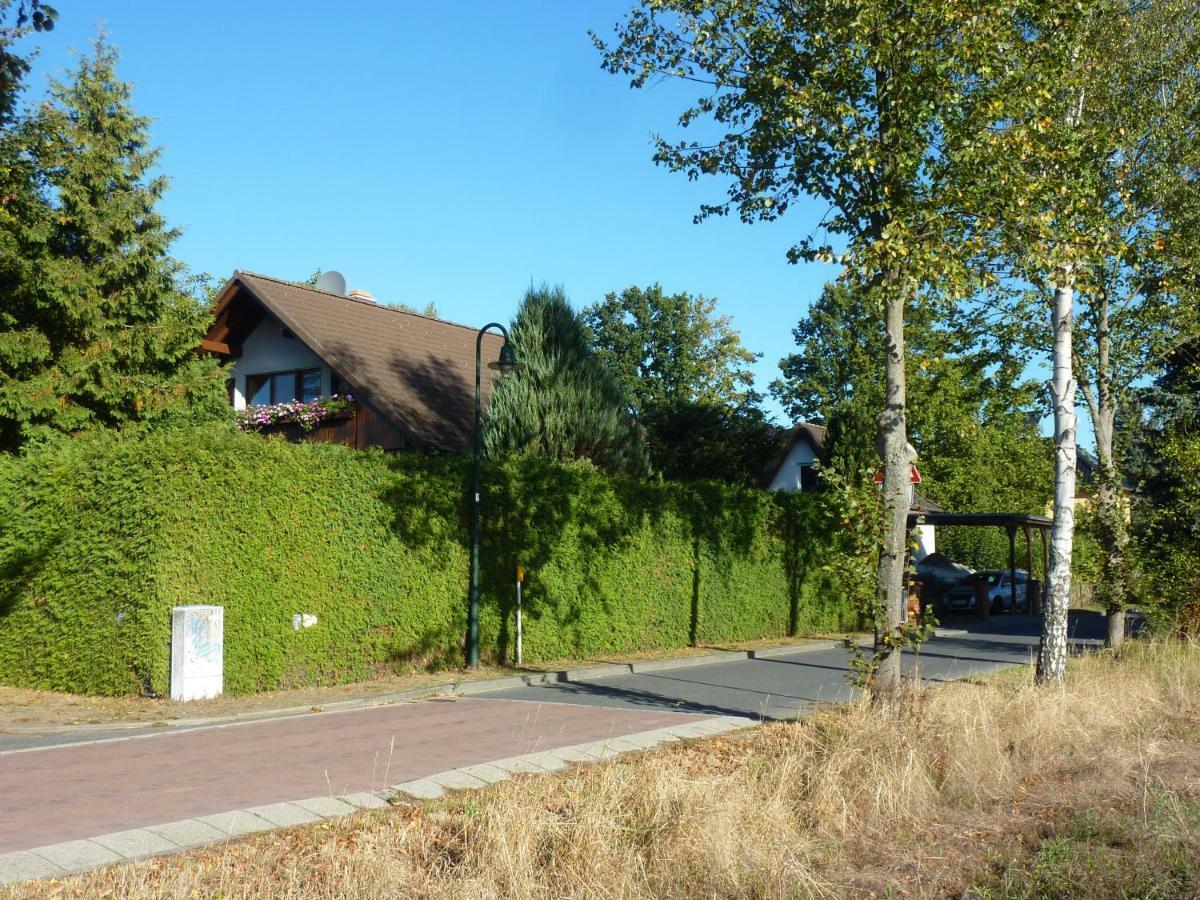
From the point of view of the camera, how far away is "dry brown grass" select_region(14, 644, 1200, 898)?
5.51 metres

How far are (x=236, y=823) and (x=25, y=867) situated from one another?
130 centimetres

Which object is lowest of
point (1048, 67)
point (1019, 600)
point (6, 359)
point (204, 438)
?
point (1019, 600)

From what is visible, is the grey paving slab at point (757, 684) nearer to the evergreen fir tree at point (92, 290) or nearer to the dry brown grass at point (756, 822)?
the dry brown grass at point (756, 822)

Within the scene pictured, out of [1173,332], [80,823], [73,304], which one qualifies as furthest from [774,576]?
[80,823]

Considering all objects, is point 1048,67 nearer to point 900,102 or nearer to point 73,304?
point 900,102

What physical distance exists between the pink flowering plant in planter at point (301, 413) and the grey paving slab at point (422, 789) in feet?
53.4

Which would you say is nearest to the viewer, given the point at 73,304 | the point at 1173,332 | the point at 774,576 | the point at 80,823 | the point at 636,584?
the point at 80,823

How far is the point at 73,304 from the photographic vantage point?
21.2m

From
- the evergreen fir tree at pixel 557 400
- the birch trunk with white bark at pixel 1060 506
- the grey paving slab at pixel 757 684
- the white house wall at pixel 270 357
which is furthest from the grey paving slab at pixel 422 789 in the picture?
the white house wall at pixel 270 357

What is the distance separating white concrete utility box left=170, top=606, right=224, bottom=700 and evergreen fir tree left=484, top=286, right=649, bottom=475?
337 inches

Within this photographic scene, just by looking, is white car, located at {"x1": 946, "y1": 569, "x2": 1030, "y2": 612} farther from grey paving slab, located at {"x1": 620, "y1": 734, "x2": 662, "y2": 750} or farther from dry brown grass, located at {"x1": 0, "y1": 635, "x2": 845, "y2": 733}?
grey paving slab, located at {"x1": 620, "y1": 734, "x2": 662, "y2": 750}

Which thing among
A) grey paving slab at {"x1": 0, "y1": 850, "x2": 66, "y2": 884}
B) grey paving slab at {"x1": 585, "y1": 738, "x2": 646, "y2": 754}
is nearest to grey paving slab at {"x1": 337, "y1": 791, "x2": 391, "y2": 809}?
grey paving slab at {"x1": 0, "y1": 850, "x2": 66, "y2": 884}

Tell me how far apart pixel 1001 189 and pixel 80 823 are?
9.50 meters

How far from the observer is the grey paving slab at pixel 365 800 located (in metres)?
7.49
